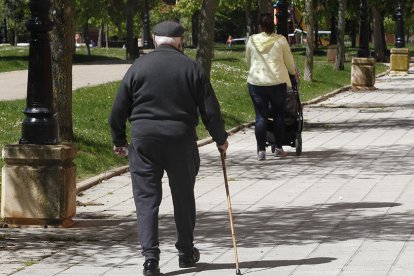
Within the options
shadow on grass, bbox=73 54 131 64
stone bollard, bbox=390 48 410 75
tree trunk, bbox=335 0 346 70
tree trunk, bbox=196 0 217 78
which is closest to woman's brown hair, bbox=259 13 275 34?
tree trunk, bbox=196 0 217 78

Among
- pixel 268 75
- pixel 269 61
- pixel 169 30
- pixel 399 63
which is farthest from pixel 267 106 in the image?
pixel 399 63

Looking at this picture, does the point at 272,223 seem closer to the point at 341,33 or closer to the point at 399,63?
the point at 341,33

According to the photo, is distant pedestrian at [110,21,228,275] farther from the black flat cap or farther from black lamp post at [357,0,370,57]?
black lamp post at [357,0,370,57]

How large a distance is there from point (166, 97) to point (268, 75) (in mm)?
8140

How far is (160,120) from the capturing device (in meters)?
8.89

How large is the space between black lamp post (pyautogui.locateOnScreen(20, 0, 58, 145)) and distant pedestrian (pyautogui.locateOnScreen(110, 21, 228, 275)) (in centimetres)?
253

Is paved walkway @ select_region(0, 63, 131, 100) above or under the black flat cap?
under

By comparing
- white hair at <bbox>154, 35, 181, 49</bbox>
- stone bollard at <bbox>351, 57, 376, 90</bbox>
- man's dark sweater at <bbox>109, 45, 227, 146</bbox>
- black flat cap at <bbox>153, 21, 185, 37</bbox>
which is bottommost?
stone bollard at <bbox>351, 57, 376, 90</bbox>

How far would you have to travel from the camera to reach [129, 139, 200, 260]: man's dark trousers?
888 centimetres

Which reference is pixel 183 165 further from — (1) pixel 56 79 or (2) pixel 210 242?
(1) pixel 56 79

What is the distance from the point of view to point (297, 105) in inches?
693

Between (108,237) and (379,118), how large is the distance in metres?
15.3

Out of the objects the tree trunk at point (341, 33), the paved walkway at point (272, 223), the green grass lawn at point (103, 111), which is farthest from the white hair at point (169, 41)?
the tree trunk at point (341, 33)

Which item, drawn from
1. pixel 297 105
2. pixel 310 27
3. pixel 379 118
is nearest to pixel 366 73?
pixel 310 27
